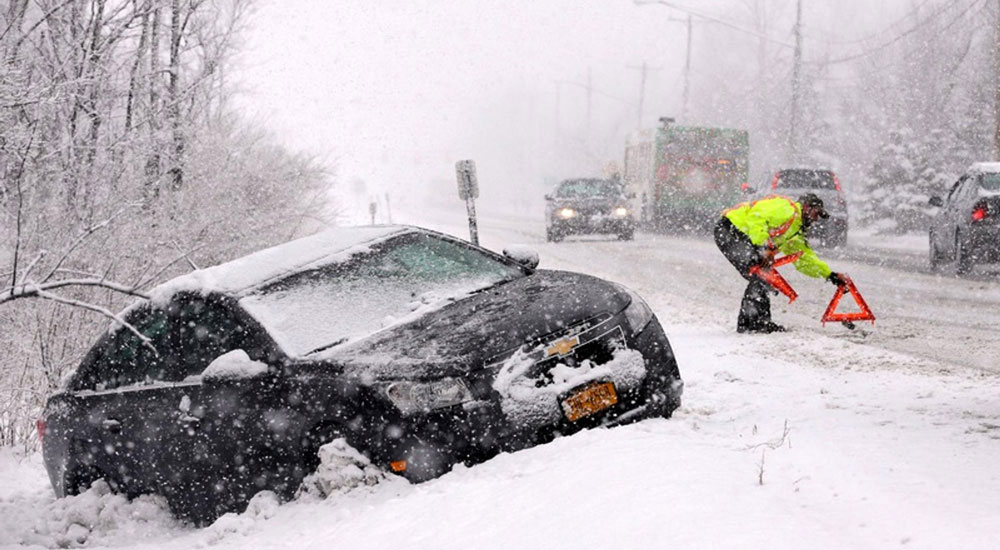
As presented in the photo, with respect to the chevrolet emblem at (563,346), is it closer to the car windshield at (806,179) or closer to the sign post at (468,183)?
the sign post at (468,183)

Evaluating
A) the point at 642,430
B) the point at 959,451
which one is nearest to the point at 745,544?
the point at 642,430

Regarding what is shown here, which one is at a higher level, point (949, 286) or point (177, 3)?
point (177, 3)

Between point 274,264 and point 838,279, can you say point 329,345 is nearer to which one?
point 274,264

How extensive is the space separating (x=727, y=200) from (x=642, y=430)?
24.6 m

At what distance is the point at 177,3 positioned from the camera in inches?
503

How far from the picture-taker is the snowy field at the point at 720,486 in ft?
11.6

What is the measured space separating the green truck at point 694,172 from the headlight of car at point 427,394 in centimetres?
2459

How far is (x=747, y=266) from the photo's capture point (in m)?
9.34

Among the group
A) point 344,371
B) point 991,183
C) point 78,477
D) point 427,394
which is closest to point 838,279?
point 427,394

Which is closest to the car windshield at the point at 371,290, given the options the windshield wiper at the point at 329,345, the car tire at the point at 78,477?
the windshield wiper at the point at 329,345

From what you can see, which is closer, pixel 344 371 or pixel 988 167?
pixel 344 371

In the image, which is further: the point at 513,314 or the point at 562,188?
the point at 562,188

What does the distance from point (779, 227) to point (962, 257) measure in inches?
277

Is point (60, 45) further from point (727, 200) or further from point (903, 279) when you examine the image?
point (727, 200)
